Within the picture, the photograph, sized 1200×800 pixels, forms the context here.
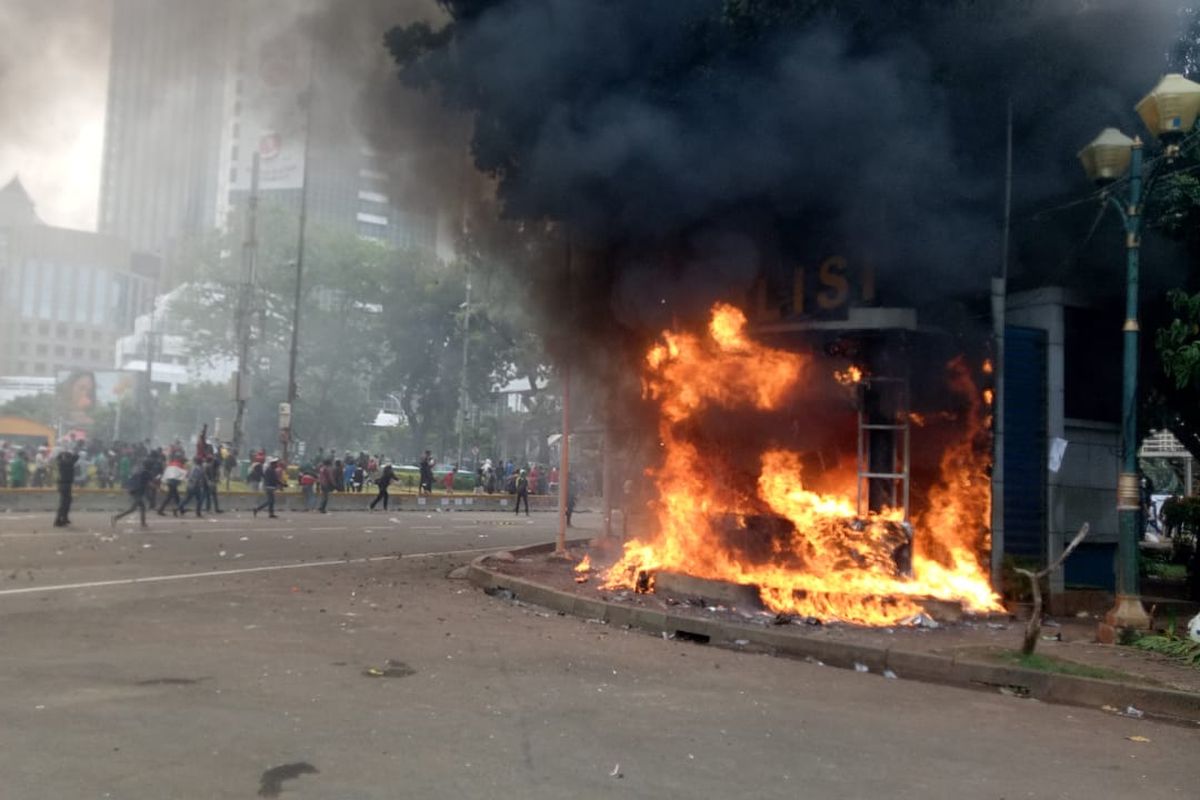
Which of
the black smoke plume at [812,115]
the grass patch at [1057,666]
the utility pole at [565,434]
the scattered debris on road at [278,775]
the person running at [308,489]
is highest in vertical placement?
the black smoke plume at [812,115]

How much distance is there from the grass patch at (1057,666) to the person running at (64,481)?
15743 mm

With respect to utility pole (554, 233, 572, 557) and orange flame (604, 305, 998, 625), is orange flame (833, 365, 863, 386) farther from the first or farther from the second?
utility pole (554, 233, 572, 557)

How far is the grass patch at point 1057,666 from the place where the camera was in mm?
7348

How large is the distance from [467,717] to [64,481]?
14595mm

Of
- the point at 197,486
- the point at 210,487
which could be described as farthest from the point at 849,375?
the point at 210,487

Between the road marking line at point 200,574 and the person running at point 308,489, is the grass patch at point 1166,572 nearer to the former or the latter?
the road marking line at point 200,574

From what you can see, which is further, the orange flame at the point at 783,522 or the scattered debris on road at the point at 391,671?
the orange flame at the point at 783,522

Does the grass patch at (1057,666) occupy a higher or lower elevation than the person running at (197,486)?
lower

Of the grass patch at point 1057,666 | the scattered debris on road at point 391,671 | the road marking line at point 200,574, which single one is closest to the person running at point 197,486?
the road marking line at point 200,574

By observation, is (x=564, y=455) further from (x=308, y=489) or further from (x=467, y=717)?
Result: (x=308, y=489)

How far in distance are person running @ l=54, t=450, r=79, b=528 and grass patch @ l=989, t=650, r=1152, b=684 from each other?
1574 centimetres

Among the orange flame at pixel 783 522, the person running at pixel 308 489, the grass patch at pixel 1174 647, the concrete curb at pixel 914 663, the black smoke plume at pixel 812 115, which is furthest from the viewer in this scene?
the person running at pixel 308 489

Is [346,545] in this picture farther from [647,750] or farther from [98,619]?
[647,750]

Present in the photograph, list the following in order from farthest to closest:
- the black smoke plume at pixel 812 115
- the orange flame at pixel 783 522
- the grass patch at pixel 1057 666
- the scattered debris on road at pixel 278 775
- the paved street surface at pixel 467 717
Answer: the black smoke plume at pixel 812 115 → the orange flame at pixel 783 522 → the grass patch at pixel 1057 666 → the paved street surface at pixel 467 717 → the scattered debris on road at pixel 278 775
